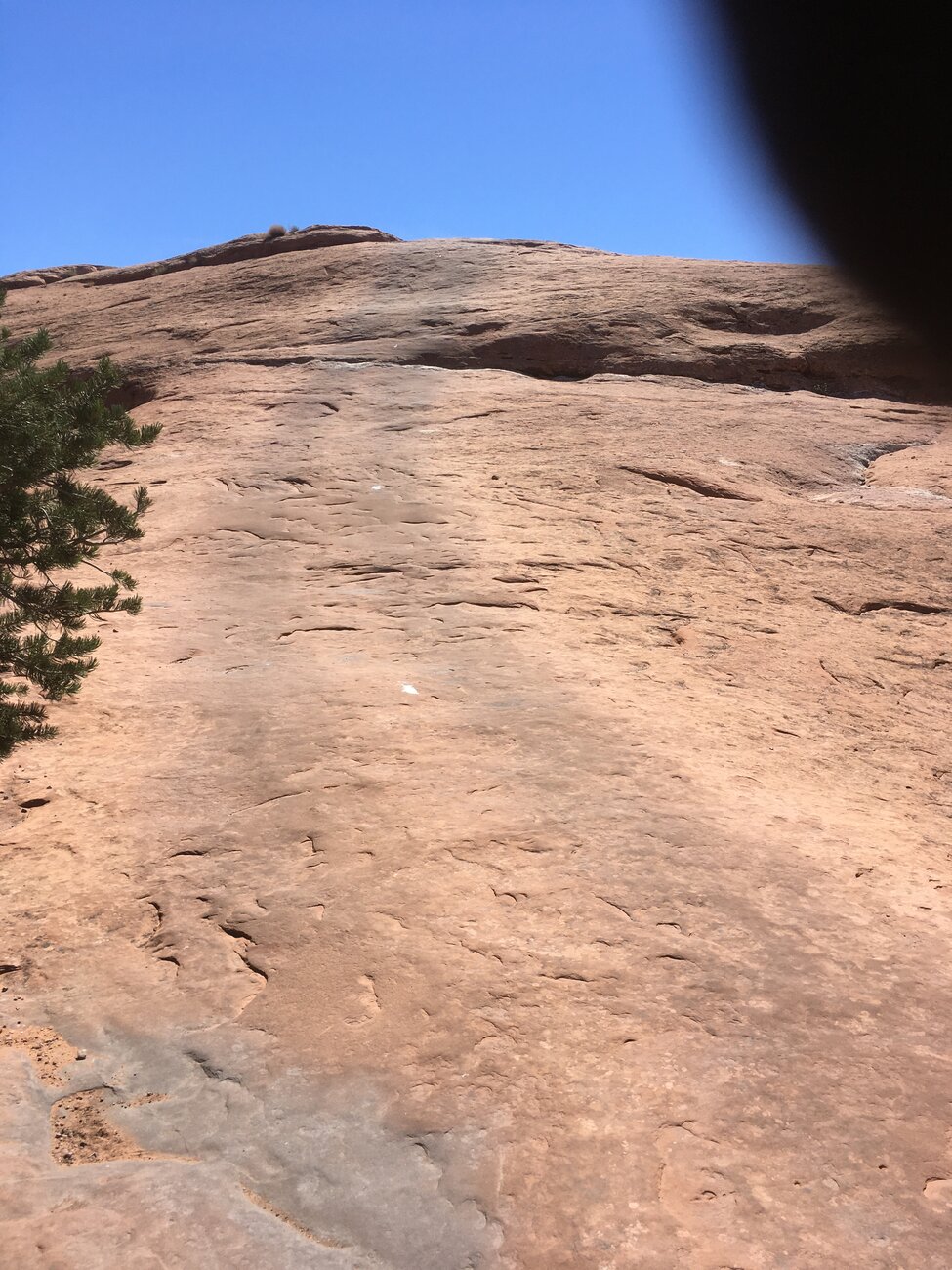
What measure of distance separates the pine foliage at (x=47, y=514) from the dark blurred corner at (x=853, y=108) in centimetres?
292

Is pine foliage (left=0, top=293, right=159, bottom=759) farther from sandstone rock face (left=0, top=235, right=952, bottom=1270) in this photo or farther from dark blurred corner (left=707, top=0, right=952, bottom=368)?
dark blurred corner (left=707, top=0, right=952, bottom=368)

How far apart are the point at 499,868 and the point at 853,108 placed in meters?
3.13

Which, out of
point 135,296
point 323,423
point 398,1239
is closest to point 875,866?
point 398,1239

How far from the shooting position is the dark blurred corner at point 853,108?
12.0 feet

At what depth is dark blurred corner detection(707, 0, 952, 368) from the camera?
3.66 m

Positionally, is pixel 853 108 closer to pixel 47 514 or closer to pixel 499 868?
pixel 499 868

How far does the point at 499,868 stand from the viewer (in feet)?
→ 12.7

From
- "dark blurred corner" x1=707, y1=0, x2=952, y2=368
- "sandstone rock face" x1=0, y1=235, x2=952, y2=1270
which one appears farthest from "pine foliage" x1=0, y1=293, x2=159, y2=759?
"dark blurred corner" x1=707, y1=0, x2=952, y2=368

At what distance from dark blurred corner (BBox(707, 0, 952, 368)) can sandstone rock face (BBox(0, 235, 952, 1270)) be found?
243 cm

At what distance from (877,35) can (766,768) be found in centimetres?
297

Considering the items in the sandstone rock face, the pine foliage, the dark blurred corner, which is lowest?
the sandstone rock face

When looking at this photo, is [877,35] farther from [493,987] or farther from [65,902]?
[65,902]

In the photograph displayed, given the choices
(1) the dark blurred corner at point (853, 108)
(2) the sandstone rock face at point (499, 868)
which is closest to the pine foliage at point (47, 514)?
(2) the sandstone rock face at point (499, 868)

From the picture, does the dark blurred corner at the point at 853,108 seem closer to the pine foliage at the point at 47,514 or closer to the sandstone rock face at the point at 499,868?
the sandstone rock face at the point at 499,868
